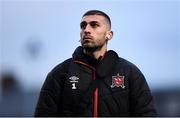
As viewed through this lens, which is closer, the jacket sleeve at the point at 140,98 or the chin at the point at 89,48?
the jacket sleeve at the point at 140,98

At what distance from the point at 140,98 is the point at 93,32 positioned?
868 millimetres

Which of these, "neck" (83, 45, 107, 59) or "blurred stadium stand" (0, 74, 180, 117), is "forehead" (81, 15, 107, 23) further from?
"blurred stadium stand" (0, 74, 180, 117)

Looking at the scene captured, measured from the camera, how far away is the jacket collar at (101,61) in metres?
7.47

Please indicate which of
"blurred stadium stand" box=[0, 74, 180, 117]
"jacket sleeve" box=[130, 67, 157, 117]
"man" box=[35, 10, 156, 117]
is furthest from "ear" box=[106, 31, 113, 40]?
"blurred stadium stand" box=[0, 74, 180, 117]

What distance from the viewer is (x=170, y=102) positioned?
1431 inches

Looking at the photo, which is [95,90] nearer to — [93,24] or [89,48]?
[89,48]

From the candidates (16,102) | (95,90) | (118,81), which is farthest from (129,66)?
(16,102)

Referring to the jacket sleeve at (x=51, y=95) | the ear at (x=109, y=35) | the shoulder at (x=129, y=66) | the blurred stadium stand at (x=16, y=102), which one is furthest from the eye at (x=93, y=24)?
the blurred stadium stand at (x=16, y=102)

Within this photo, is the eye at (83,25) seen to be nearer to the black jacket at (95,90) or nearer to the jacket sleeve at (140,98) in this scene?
the black jacket at (95,90)

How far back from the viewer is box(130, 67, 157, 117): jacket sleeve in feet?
24.1

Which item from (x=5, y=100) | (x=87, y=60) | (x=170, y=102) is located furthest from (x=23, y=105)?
(x=87, y=60)

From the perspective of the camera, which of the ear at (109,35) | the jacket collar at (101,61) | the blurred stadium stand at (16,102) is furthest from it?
the blurred stadium stand at (16,102)

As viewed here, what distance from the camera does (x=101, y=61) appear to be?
7547mm

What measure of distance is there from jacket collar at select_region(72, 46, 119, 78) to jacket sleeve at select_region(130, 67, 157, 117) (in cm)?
25
